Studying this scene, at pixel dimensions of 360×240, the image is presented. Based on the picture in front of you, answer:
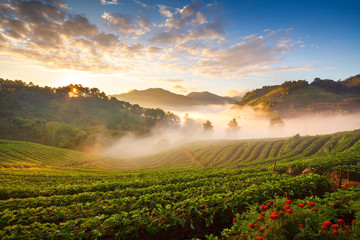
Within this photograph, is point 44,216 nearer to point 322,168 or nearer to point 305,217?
point 305,217

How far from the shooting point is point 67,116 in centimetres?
15138

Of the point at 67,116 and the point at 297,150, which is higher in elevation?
the point at 67,116

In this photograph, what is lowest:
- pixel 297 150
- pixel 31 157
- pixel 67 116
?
pixel 31 157

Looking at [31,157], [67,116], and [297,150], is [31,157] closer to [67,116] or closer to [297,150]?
[297,150]

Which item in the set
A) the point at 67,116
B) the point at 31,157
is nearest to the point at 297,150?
the point at 31,157

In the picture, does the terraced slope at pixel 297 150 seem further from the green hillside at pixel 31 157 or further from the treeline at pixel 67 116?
the treeline at pixel 67 116

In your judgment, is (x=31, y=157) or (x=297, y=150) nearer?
(x=297, y=150)

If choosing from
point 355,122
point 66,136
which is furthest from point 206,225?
point 355,122

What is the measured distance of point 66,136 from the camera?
97.1 metres

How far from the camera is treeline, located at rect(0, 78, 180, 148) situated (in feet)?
322

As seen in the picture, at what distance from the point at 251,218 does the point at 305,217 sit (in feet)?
6.95

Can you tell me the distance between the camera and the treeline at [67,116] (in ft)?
322

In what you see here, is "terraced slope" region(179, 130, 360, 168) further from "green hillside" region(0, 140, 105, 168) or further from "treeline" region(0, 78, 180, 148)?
"treeline" region(0, 78, 180, 148)

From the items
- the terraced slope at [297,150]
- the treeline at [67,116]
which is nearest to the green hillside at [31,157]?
the treeline at [67,116]
